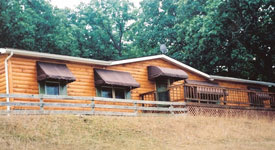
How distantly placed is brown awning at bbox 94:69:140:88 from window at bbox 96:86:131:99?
2.12 feet

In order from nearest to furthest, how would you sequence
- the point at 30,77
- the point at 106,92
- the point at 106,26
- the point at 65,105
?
→ the point at 65,105
the point at 30,77
the point at 106,92
the point at 106,26

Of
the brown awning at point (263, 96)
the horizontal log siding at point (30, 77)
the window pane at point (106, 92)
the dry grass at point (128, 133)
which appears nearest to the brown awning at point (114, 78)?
the window pane at point (106, 92)

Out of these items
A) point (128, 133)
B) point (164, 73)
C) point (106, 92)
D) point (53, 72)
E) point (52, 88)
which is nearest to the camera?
point (128, 133)

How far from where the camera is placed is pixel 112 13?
47969 mm

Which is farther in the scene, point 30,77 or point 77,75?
point 77,75

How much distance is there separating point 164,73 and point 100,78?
4.43 meters

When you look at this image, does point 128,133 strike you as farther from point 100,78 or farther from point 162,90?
point 162,90

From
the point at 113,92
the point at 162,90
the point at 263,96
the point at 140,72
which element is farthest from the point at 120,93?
the point at 263,96

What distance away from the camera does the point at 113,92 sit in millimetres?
23234

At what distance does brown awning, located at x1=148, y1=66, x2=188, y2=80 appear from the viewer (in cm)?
2477

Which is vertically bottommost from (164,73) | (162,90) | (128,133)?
(128,133)

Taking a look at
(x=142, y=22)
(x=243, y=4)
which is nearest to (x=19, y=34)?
(x=142, y=22)

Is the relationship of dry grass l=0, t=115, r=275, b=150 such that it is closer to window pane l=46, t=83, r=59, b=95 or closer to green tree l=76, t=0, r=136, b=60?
window pane l=46, t=83, r=59, b=95

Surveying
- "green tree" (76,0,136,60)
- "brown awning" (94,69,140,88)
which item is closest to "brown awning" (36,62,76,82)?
"brown awning" (94,69,140,88)
